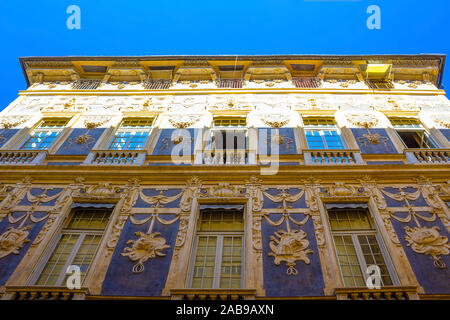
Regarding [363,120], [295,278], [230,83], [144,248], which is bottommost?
[295,278]

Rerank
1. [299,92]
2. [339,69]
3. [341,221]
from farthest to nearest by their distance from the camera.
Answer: [339,69], [299,92], [341,221]

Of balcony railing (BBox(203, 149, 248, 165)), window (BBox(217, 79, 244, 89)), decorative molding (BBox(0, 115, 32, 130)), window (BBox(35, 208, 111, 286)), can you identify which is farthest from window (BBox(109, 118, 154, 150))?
window (BBox(217, 79, 244, 89))

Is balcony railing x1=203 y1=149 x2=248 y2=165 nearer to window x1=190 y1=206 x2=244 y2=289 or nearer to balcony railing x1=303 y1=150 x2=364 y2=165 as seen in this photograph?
window x1=190 y1=206 x2=244 y2=289

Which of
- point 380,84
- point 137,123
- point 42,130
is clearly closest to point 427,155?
point 380,84

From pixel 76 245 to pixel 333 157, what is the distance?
6918mm

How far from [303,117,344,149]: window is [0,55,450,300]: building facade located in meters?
0.06

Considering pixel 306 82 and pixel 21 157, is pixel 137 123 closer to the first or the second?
pixel 21 157

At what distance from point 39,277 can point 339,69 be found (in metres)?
12.6

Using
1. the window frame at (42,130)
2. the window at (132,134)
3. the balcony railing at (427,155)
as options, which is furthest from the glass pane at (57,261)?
the balcony railing at (427,155)

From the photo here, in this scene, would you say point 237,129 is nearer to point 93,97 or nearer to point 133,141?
point 133,141

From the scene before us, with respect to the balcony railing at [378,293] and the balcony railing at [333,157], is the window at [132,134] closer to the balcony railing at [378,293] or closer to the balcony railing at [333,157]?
the balcony railing at [333,157]

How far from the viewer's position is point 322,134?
10070 millimetres

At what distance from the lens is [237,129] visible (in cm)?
1038
